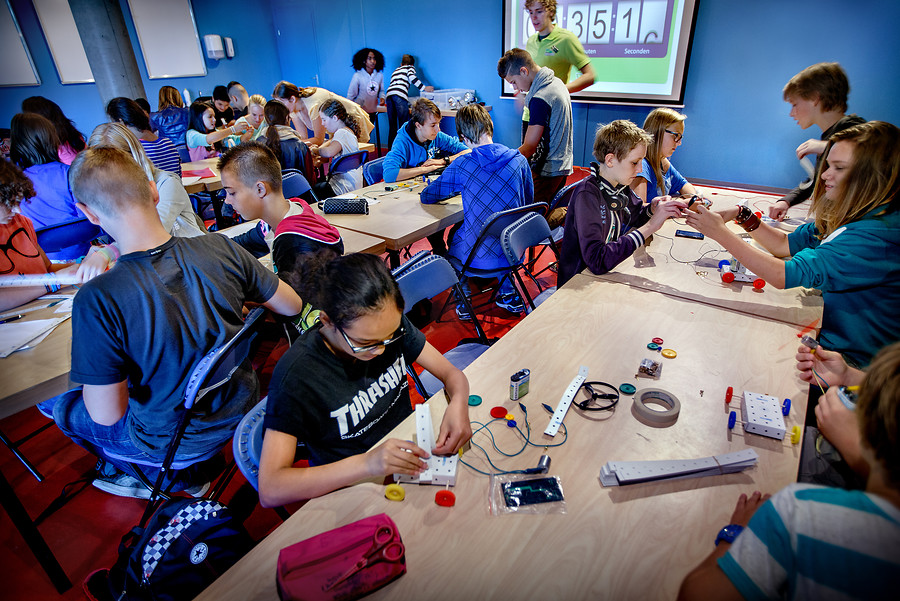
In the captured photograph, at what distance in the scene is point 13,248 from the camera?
201cm

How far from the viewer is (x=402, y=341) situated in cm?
148

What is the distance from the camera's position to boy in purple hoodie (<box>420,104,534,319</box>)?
2.93m

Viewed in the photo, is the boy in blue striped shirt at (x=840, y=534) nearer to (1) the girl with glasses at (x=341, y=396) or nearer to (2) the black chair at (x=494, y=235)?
(1) the girl with glasses at (x=341, y=396)

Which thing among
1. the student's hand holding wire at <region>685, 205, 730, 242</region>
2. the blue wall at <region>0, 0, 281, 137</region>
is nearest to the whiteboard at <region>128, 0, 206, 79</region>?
the blue wall at <region>0, 0, 281, 137</region>

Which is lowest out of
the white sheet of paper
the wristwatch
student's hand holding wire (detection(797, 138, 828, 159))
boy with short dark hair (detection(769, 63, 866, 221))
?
the wristwatch

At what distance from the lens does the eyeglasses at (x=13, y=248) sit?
1981 mm

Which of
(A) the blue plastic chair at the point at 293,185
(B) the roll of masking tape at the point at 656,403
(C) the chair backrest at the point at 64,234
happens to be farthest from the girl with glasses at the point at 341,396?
(C) the chair backrest at the point at 64,234

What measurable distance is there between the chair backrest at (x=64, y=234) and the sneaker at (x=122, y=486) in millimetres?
1918

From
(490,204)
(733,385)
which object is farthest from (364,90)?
(733,385)

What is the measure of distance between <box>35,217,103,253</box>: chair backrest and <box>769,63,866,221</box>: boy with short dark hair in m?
4.71

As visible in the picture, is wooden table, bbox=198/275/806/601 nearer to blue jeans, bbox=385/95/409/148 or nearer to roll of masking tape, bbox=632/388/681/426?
roll of masking tape, bbox=632/388/681/426

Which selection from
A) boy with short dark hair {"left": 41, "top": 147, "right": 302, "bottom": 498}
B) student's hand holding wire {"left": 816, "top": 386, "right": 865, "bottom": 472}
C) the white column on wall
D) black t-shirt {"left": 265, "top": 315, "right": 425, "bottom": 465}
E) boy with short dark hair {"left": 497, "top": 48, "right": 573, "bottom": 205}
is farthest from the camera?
the white column on wall

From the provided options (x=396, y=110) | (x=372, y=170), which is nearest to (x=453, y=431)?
(x=372, y=170)

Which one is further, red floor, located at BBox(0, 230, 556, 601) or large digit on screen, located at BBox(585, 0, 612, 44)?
large digit on screen, located at BBox(585, 0, 612, 44)
